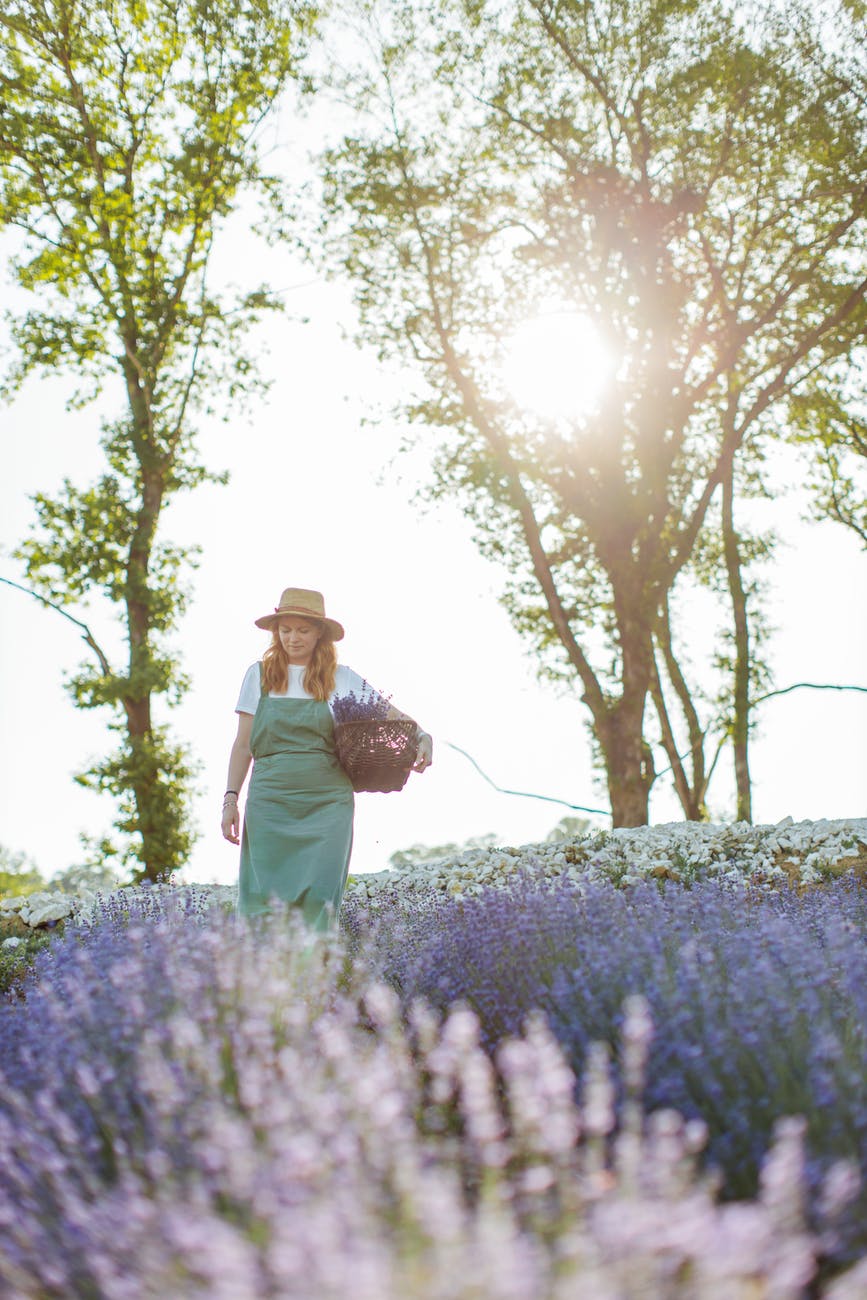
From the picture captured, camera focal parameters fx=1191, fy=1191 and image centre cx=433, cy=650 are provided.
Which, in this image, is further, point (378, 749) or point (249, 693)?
point (249, 693)

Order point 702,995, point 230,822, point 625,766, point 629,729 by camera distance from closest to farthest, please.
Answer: point 702,995 < point 230,822 < point 625,766 < point 629,729

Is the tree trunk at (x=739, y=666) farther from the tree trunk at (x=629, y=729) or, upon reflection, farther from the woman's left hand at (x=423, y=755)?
the woman's left hand at (x=423, y=755)

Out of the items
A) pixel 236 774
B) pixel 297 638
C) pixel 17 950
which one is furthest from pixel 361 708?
pixel 17 950

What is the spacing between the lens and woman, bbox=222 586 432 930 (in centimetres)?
492

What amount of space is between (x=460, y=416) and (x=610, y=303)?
2270mm

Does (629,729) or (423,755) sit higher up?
(629,729)

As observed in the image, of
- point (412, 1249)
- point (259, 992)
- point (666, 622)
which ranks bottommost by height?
point (412, 1249)

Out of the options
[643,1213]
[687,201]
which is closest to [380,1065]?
[643,1213]

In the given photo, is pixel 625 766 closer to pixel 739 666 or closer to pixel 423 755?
pixel 739 666

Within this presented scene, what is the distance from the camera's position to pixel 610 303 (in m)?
14.5

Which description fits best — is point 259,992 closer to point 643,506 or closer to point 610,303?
point 643,506

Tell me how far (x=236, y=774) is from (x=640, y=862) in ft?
13.7

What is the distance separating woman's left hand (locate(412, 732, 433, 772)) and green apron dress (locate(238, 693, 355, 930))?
320 millimetres

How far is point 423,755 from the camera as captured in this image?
507cm
